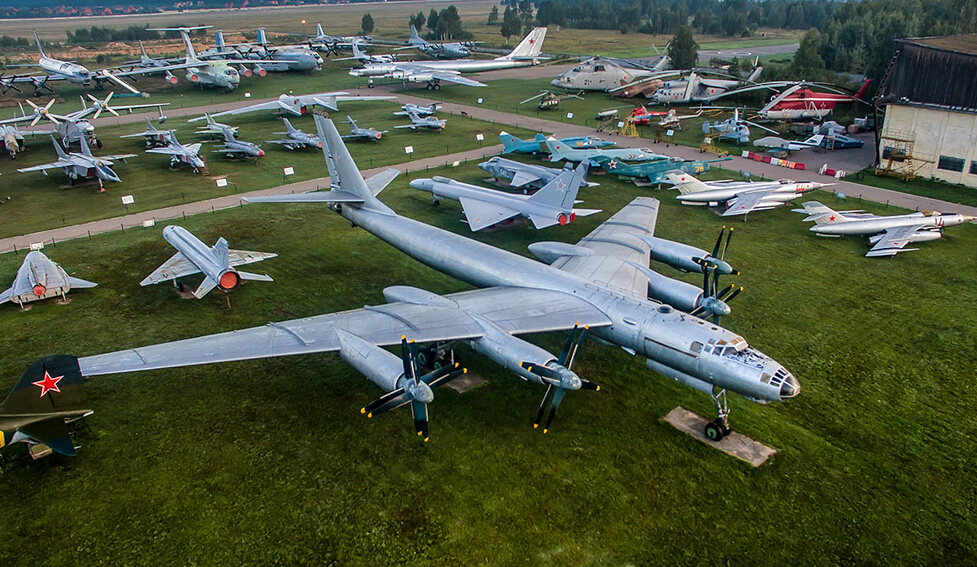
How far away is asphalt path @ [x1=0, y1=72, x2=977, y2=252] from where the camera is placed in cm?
3700

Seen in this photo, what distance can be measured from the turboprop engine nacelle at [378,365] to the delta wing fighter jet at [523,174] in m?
25.8

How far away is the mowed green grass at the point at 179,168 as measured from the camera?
40.5 meters

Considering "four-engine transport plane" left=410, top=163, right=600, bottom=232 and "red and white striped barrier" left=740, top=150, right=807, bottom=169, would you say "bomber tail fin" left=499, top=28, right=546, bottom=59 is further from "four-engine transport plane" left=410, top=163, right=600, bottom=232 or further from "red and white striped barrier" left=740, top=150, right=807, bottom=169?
"four-engine transport plane" left=410, top=163, right=600, bottom=232

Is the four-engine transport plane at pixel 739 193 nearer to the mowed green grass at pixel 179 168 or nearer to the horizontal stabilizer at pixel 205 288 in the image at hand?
the mowed green grass at pixel 179 168

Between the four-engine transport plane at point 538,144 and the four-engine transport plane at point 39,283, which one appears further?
the four-engine transport plane at point 538,144

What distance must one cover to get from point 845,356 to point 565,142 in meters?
32.9

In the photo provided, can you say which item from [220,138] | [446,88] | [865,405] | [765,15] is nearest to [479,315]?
[865,405]

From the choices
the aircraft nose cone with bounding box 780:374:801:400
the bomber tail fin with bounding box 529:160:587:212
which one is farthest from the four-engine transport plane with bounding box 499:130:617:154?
the aircraft nose cone with bounding box 780:374:801:400

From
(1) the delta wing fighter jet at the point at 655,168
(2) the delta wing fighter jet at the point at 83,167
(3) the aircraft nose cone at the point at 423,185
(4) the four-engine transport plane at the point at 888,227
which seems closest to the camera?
(4) the four-engine transport plane at the point at 888,227

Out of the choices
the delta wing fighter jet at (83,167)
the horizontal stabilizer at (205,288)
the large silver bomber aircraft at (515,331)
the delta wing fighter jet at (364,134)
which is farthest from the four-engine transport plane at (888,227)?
the delta wing fighter jet at (83,167)

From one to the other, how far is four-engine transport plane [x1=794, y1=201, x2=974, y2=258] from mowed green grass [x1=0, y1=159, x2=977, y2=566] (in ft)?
16.5

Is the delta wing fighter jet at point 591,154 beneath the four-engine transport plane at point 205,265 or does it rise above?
above

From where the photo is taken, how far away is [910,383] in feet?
70.7

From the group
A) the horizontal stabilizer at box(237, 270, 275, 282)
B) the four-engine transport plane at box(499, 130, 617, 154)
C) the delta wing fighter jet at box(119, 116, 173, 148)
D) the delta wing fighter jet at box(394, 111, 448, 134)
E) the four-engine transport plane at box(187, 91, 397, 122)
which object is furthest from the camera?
the four-engine transport plane at box(187, 91, 397, 122)
